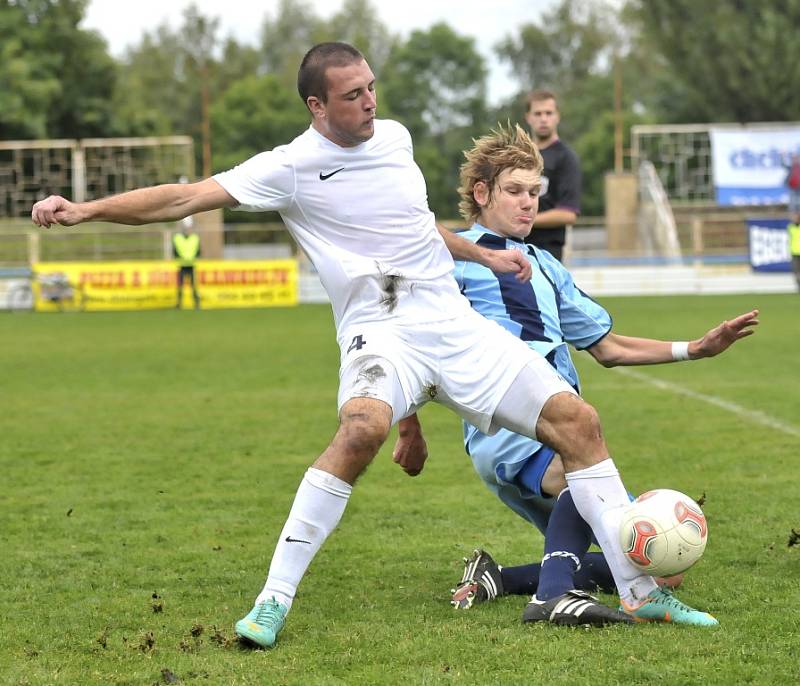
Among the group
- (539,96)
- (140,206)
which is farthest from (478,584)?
(539,96)

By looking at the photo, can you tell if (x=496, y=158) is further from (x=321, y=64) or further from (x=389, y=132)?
(x=321, y=64)

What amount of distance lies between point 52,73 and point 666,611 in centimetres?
5400

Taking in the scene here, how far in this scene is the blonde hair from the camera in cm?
508

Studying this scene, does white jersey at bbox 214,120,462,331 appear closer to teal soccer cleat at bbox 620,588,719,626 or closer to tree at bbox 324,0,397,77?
teal soccer cleat at bbox 620,588,719,626

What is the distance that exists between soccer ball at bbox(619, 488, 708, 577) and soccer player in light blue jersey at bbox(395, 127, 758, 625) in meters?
0.32

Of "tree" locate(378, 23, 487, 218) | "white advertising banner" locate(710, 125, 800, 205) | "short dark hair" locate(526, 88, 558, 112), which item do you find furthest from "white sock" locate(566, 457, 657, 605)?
"tree" locate(378, 23, 487, 218)

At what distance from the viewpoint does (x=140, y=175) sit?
41750mm

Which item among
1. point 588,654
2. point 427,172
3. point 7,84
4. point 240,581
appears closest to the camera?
point 588,654

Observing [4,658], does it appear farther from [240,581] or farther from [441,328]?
[441,328]

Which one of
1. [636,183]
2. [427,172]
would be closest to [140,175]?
[636,183]

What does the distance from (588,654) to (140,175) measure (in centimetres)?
3936

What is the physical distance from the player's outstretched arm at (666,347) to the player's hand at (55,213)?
2143 mm

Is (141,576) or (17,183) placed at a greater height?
(17,183)

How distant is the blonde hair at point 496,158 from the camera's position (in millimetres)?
5082
